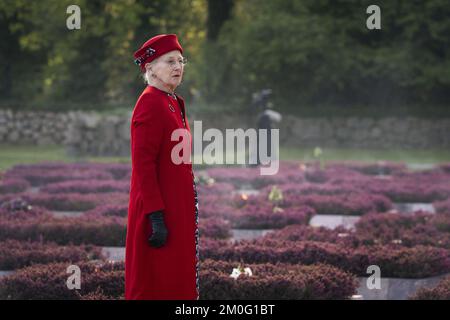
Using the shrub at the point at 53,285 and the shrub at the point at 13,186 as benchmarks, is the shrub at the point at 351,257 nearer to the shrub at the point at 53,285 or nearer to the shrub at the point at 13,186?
the shrub at the point at 53,285

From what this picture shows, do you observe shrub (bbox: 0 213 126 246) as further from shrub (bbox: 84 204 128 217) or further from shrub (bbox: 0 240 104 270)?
shrub (bbox: 84 204 128 217)

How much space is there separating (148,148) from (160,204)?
0.34 m

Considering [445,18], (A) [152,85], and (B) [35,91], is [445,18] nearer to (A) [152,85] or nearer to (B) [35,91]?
(B) [35,91]

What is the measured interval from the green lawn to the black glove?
17.2m

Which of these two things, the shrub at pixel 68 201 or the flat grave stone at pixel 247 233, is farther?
the shrub at pixel 68 201

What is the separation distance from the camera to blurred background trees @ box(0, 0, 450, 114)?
96.8 feet

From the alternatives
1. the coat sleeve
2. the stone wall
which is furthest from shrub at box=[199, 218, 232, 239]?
the stone wall

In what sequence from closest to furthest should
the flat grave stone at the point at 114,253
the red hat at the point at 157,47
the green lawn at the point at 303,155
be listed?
the red hat at the point at 157,47 < the flat grave stone at the point at 114,253 < the green lawn at the point at 303,155

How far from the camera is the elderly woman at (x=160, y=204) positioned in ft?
17.4

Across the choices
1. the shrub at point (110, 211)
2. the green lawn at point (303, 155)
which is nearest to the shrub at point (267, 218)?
the shrub at point (110, 211)

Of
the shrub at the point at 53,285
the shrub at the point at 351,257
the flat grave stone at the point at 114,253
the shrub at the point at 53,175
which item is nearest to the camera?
the shrub at the point at 53,285

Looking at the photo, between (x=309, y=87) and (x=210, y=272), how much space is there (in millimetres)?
23400

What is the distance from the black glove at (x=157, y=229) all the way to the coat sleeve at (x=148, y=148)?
3cm

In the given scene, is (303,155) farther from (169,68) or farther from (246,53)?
(169,68)
